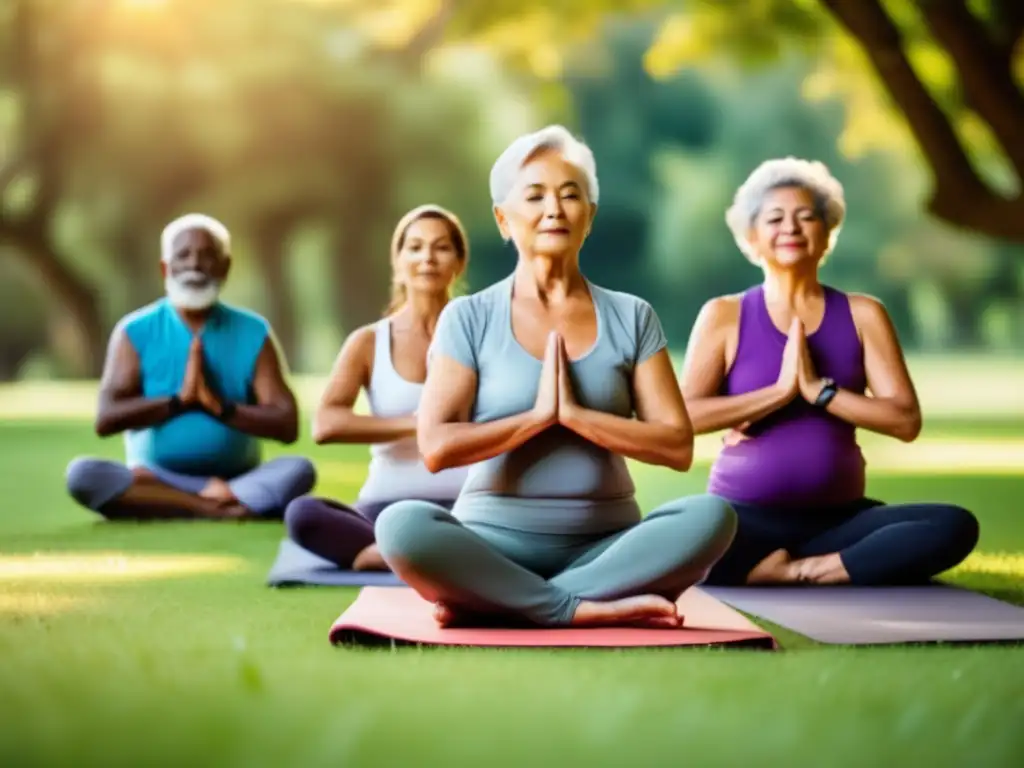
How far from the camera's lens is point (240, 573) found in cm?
645

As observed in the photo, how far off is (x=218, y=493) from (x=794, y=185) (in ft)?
11.0

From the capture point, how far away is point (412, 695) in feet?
13.2

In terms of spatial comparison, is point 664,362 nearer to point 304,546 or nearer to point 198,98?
point 304,546

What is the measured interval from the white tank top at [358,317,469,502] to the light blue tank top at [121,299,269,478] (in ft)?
6.38

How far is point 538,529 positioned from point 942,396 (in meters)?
17.4

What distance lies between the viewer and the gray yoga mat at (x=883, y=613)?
4863 mm

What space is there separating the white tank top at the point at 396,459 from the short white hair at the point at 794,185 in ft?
4.06

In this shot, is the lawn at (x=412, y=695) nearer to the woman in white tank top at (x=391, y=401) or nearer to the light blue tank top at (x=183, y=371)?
the woman in white tank top at (x=391, y=401)

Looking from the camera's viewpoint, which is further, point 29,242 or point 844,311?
point 29,242

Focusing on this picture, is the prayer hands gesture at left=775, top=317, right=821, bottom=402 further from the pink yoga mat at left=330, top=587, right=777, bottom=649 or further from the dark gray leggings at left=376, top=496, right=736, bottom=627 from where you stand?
the dark gray leggings at left=376, top=496, right=736, bottom=627

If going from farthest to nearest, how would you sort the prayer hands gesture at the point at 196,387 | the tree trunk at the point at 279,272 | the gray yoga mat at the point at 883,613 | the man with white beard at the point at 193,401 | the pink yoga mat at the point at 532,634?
the tree trunk at the point at 279,272 → the man with white beard at the point at 193,401 → the prayer hands gesture at the point at 196,387 → the gray yoga mat at the point at 883,613 → the pink yoga mat at the point at 532,634

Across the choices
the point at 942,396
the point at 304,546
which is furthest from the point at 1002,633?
the point at 942,396

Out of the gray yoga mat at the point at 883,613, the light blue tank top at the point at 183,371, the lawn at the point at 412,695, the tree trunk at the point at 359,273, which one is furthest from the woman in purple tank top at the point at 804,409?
the tree trunk at the point at 359,273

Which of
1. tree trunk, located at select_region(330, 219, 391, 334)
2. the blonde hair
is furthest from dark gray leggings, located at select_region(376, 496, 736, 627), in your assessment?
tree trunk, located at select_region(330, 219, 391, 334)
